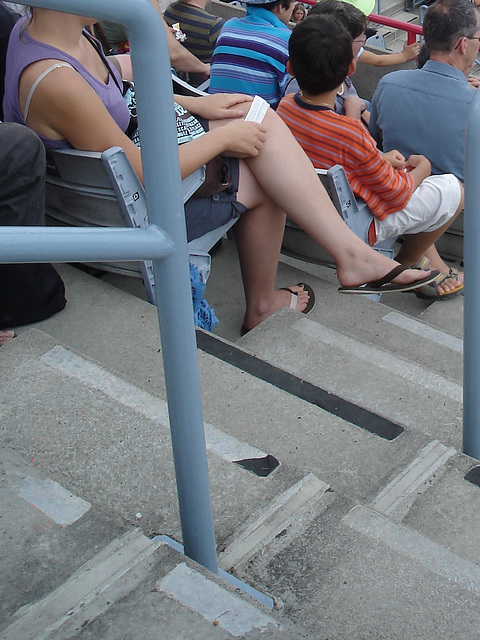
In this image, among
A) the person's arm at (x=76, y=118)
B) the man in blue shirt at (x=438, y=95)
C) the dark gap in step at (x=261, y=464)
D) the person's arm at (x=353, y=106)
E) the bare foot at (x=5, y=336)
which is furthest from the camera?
the person's arm at (x=353, y=106)

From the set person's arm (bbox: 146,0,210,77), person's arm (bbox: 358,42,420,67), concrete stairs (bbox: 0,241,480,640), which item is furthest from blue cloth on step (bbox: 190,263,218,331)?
person's arm (bbox: 358,42,420,67)

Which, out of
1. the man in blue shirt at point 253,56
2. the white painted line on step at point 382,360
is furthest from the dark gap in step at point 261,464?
the man in blue shirt at point 253,56

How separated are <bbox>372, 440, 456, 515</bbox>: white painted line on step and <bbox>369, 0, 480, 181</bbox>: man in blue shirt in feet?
6.64

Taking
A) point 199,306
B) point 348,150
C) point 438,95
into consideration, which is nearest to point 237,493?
point 199,306

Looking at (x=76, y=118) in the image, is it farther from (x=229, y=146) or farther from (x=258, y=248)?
(x=258, y=248)

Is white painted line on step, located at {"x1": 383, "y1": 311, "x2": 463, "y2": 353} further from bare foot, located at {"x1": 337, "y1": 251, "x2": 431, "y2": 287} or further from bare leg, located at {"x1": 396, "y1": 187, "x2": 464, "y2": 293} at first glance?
bare leg, located at {"x1": 396, "y1": 187, "x2": 464, "y2": 293}

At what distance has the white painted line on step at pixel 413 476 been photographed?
150 cm

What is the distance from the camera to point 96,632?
994 millimetres

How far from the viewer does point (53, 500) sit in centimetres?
127

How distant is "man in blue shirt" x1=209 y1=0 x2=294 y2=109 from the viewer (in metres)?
3.49

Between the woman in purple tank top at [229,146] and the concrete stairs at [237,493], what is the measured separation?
0.49 m

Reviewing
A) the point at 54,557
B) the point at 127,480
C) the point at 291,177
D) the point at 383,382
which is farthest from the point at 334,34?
the point at 54,557

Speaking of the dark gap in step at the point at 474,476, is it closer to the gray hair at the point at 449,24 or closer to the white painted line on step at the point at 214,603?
the white painted line on step at the point at 214,603

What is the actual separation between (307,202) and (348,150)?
1.24ft
